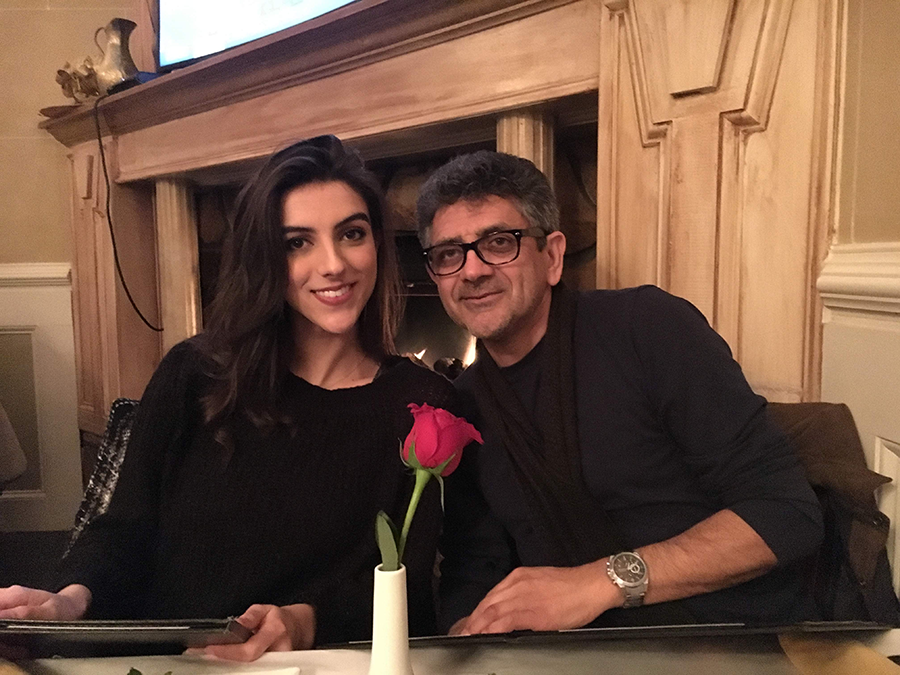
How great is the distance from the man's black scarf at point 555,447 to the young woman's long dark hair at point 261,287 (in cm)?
37

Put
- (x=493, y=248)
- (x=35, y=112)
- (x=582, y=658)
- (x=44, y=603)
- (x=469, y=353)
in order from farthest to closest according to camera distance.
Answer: (x=35, y=112)
(x=469, y=353)
(x=493, y=248)
(x=44, y=603)
(x=582, y=658)

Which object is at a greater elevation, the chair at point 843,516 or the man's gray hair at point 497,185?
the man's gray hair at point 497,185

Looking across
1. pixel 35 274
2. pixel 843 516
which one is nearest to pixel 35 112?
pixel 35 274

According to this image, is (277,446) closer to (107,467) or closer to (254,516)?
(254,516)

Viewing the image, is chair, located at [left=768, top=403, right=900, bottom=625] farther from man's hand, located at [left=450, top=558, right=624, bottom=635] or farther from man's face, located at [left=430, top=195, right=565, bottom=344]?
man's face, located at [left=430, top=195, right=565, bottom=344]

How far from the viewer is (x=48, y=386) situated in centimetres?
296

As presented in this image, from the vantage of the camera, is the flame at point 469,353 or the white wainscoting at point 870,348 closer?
the white wainscoting at point 870,348

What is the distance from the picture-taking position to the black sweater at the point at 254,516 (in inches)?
39.4

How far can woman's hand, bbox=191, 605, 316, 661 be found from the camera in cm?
64

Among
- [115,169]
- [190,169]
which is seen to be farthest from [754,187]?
[115,169]

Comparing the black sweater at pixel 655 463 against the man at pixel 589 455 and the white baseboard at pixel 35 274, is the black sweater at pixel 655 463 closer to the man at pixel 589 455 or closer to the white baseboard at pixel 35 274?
the man at pixel 589 455

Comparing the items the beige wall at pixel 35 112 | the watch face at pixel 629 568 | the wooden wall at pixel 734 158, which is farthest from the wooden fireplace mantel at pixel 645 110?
the beige wall at pixel 35 112

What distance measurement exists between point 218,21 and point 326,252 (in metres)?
1.56

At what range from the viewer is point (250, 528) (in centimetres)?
102
